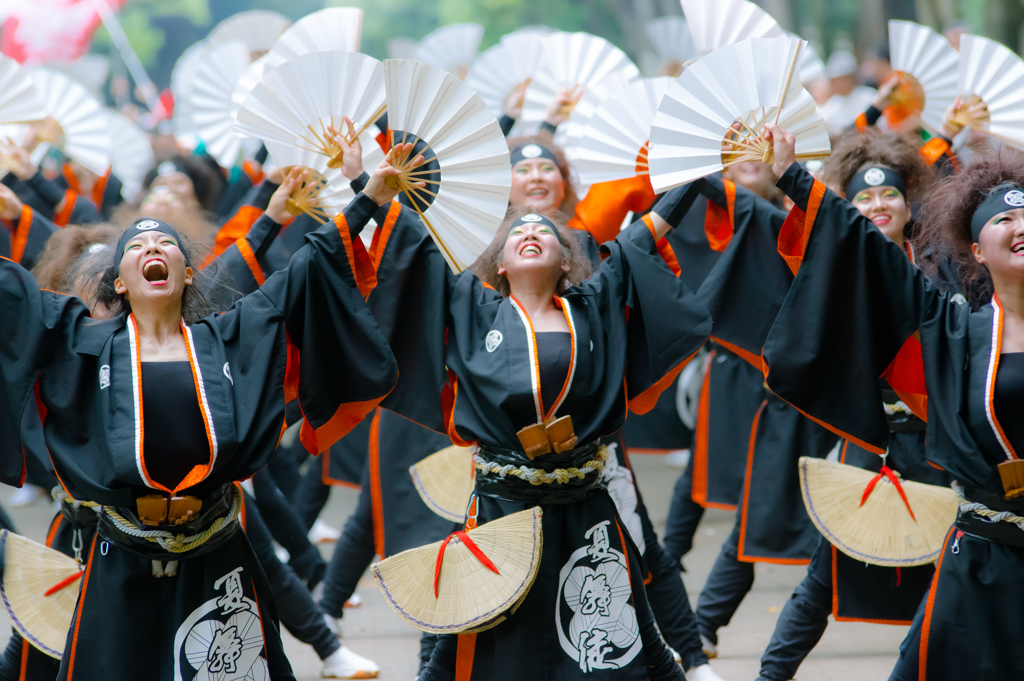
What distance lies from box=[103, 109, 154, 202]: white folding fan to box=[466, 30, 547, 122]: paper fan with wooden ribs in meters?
2.17

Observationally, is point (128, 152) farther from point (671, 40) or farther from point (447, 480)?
point (447, 480)

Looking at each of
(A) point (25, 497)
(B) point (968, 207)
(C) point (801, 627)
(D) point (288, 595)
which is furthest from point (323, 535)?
(B) point (968, 207)

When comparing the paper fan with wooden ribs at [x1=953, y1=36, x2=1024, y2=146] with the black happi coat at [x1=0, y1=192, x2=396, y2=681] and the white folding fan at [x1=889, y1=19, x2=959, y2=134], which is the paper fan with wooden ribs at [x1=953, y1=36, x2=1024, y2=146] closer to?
the white folding fan at [x1=889, y1=19, x2=959, y2=134]

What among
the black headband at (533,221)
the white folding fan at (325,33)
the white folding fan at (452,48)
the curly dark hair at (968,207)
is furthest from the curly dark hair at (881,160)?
the white folding fan at (452,48)

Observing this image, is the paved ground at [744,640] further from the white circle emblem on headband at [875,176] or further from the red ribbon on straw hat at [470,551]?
the white circle emblem on headband at [875,176]

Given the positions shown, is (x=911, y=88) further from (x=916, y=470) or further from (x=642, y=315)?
(x=642, y=315)

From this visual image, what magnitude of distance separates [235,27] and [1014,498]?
4835mm

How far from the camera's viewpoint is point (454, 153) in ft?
8.96

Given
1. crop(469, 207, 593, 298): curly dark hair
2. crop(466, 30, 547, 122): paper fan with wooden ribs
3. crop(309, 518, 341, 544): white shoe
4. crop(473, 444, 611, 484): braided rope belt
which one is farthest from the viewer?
crop(309, 518, 341, 544): white shoe

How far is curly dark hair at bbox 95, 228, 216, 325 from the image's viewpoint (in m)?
2.61

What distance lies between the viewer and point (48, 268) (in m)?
3.37

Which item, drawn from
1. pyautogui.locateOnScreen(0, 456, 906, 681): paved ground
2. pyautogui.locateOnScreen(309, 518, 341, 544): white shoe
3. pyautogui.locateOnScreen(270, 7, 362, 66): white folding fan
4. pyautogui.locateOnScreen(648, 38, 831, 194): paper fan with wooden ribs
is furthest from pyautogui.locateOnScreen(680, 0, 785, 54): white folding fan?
pyautogui.locateOnScreen(309, 518, 341, 544): white shoe

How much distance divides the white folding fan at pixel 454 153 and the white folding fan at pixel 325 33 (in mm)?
729

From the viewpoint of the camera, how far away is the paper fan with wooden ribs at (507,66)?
4855 mm
